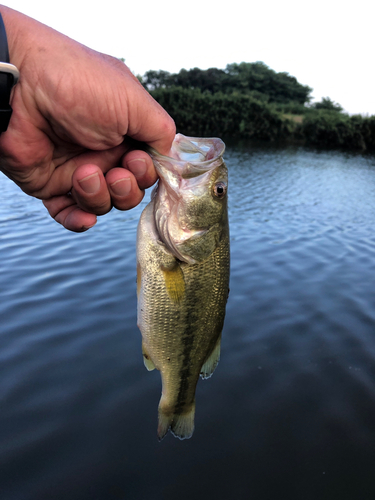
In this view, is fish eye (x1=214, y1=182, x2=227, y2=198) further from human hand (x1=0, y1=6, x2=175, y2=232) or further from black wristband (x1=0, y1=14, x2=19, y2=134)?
black wristband (x1=0, y1=14, x2=19, y2=134)

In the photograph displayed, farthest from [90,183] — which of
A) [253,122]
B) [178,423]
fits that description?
[253,122]

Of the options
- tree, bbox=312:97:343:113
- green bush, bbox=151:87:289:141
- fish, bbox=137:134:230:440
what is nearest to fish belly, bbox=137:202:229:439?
fish, bbox=137:134:230:440

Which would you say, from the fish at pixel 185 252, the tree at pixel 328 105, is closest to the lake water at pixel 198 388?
the fish at pixel 185 252

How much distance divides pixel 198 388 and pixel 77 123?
351 centimetres

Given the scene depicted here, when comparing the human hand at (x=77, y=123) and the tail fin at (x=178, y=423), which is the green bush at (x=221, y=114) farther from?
the tail fin at (x=178, y=423)

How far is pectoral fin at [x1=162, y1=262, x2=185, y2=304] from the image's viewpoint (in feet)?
7.58

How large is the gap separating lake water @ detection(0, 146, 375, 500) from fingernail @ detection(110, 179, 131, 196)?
2.63 m

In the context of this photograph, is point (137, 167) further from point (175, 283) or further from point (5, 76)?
point (5, 76)

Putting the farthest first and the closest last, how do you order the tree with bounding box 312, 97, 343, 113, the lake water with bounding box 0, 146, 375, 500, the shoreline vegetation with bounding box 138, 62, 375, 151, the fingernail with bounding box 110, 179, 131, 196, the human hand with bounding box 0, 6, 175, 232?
the tree with bounding box 312, 97, 343, 113 → the shoreline vegetation with bounding box 138, 62, 375, 151 → the lake water with bounding box 0, 146, 375, 500 → the fingernail with bounding box 110, 179, 131, 196 → the human hand with bounding box 0, 6, 175, 232

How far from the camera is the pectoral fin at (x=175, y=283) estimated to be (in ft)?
7.58

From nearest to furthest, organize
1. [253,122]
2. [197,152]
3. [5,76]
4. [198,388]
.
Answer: [5,76] < [197,152] < [198,388] < [253,122]

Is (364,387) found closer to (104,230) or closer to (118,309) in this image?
(118,309)

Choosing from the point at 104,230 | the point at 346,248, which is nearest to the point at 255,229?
the point at 346,248

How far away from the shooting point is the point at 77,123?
6.98ft
